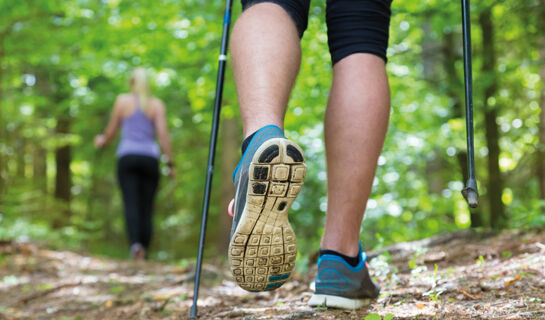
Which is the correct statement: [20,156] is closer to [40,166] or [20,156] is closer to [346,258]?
[40,166]

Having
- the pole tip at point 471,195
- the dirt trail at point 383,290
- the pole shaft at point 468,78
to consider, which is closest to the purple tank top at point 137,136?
the dirt trail at point 383,290

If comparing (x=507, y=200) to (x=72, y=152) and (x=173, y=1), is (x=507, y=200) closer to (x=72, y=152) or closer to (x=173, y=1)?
(x=173, y=1)

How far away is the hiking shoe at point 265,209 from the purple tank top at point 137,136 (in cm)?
392

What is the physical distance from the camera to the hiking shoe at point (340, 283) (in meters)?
1.60

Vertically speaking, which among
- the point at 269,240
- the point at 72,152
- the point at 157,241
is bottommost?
the point at 157,241

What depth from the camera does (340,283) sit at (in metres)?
1.60

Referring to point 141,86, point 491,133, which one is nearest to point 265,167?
point 141,86

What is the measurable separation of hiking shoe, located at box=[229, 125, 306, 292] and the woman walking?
3.90 m

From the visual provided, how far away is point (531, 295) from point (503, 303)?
0.45 feet

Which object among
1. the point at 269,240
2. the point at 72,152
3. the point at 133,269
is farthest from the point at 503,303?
the point at 72,152

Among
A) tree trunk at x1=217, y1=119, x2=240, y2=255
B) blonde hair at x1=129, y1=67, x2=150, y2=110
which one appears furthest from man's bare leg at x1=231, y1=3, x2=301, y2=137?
tree trunk at x1=217, y1=119, x2=240, y2=255

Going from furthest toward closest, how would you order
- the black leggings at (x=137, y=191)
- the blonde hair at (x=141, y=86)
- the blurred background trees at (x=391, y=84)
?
the blonde hair at (x=141, y=86) → the black leggings at (x=137, y=191) → the blurred background trees at (x=391, y=84)

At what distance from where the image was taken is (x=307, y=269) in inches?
114

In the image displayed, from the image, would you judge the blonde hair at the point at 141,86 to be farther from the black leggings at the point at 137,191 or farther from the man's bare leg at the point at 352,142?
the man's bare leg at the point at 352,142
